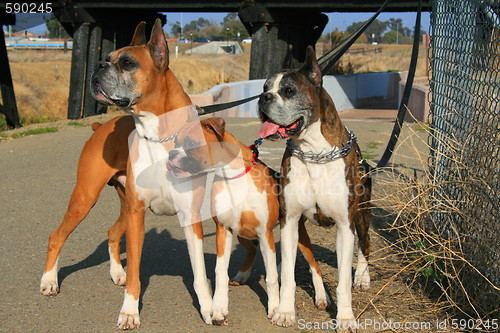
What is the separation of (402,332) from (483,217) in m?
0.98

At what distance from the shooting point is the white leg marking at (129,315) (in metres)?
4.60

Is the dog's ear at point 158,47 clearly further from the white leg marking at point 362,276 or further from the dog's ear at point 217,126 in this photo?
the white leg marking at point 362,276

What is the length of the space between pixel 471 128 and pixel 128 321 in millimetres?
2866

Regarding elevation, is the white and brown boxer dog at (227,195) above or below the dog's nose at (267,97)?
below

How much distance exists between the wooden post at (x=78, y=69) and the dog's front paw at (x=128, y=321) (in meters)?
12.7

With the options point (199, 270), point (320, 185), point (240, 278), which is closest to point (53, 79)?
point (240, 278)

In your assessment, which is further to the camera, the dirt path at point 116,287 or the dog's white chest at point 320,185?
the dirt path at point 116,287

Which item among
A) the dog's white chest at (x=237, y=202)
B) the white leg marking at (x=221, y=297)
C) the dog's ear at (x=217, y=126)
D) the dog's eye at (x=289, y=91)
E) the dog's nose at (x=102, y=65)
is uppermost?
the dog's nose at (x=102, y=65)

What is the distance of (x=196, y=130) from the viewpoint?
4730 mm

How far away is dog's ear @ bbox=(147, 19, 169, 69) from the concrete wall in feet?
31.8

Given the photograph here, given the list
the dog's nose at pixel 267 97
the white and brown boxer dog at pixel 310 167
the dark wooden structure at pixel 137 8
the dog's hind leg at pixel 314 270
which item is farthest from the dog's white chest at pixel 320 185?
the dark wooden structure at pixel 137 8

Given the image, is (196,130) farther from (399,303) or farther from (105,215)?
(105,215)

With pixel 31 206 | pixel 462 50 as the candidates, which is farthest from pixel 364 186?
pixel 31 206

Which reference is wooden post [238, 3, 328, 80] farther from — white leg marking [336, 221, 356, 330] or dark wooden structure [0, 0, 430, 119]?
white leg marking [336, 221, 356, 330]
